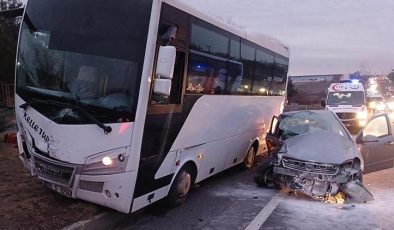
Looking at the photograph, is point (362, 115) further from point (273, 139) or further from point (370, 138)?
point (370, 138)

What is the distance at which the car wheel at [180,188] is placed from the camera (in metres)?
7.42

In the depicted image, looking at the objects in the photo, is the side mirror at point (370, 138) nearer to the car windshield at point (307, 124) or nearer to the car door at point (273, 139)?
the car windshield at point (307, 124)

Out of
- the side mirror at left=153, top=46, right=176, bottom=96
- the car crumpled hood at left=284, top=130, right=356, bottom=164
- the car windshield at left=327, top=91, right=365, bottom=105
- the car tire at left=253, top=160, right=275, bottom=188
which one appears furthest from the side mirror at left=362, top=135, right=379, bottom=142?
the car windshield at left=327, top=91, right=365, bottom=105

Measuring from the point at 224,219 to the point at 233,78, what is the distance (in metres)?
3.32

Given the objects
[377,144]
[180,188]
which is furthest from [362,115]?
[180,188]

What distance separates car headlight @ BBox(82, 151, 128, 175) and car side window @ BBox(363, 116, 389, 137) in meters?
6.25

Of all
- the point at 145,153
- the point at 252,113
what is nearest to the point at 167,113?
the point at 145,153

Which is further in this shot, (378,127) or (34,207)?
(378,127)

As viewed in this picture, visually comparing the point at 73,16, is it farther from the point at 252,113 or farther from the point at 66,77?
the point at 252,113

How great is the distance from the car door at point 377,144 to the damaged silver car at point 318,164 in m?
0.15

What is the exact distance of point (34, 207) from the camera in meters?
6.48

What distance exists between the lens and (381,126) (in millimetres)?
10602

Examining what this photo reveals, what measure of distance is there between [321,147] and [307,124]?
155 centimetres

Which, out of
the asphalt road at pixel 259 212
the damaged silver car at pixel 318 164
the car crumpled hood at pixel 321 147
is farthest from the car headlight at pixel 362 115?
the car crumpled hood at pixel 321 147
